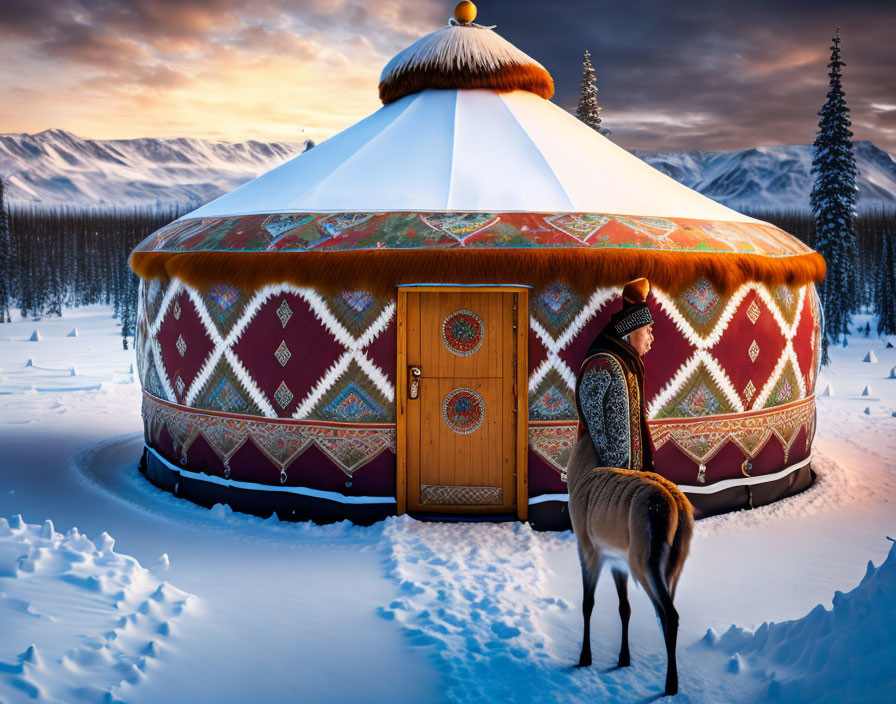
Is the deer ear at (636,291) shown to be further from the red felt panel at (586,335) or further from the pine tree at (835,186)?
the pine tree at (835,186)

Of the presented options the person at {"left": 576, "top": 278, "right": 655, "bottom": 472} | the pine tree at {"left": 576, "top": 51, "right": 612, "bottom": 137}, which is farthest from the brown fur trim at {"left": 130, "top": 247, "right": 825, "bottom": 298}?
the pine tree at {"left": 576, "top": 51, "right": 612, "bottom": 137}

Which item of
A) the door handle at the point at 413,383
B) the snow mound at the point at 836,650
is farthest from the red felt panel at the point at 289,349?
the snow mound at the point at 836,650

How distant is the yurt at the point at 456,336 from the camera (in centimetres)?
412

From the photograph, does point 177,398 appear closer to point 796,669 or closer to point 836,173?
point 796,669

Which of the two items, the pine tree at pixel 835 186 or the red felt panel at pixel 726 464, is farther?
the pine tree at pixel 835 186

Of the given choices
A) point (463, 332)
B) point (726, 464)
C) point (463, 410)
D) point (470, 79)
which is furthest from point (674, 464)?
point (470, 79)

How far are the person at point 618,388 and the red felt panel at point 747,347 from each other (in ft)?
6.42

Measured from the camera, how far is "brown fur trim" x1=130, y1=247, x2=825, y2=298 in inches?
156

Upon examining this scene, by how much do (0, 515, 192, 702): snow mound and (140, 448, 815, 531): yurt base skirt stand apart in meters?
1.14

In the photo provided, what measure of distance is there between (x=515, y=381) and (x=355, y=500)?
1180mm

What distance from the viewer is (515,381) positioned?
164 inches

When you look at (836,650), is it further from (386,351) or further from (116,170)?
(116,170)

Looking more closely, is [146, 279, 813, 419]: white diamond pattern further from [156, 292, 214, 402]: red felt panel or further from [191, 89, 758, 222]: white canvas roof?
[191, 89, 758, 222]: white canvas roof

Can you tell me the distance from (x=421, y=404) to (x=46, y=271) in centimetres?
3678
